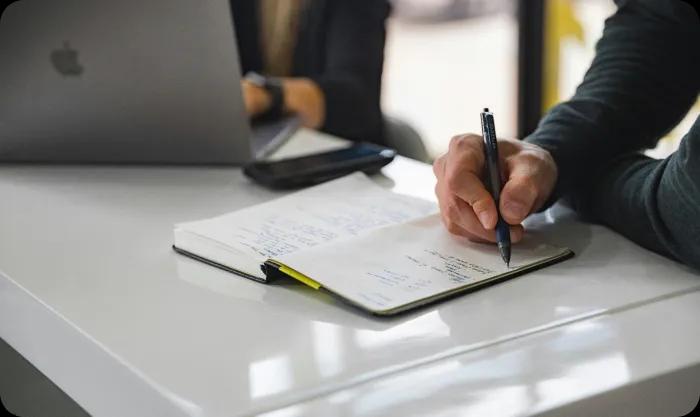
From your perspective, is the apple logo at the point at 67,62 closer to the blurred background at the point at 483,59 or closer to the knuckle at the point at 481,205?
the knuckle at the point at 481,205

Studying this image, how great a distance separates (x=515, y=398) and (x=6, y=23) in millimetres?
876

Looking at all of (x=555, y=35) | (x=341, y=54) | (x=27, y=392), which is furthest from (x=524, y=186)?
(x=555, y=35)

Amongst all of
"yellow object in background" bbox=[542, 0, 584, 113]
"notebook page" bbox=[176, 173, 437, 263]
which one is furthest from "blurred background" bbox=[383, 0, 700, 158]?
"notebook page" bbox=[176, 173, 437, 263]

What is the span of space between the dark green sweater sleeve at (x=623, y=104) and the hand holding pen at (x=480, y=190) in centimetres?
6

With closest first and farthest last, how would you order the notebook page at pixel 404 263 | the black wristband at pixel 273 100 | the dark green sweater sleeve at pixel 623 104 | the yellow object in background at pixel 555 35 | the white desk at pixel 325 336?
the white desk at pixel 325 336 → the notebook page at pixel 404 263 → the dark green sweater sleeve at pixel 623 104 → the black wristband at pixel 273 100 → the yellow object in background at pixel 555 35

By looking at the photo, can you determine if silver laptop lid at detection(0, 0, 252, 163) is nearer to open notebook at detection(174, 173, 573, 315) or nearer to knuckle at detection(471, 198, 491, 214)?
open notebook at detection(174, 173, 573, 315)

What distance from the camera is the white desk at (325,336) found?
616 mm

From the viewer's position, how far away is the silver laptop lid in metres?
1.20

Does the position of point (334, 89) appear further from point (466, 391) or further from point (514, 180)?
point (466, 391)

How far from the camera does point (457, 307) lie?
76 centimetres

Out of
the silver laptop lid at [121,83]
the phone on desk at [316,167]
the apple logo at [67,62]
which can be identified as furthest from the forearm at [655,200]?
the apple logo at [67,62]

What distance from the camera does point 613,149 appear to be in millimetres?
1011

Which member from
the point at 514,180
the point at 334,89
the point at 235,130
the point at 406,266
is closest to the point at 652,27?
the point at 514,180

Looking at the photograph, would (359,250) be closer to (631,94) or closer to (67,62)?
(631,94)
